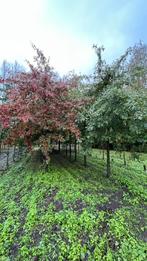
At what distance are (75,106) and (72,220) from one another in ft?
11.0

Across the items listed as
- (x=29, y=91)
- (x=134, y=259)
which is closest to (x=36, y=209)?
(x=134, y=259)

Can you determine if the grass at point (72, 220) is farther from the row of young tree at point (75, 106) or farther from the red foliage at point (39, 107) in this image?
the red foliage at point (39, 107)

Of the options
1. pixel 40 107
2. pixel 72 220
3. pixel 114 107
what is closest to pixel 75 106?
pixel 40 107

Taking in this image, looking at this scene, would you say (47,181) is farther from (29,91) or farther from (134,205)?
(29,91)

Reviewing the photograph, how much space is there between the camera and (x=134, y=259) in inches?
126

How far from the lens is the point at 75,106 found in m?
6.39

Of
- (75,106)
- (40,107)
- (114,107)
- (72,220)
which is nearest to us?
(72,220)

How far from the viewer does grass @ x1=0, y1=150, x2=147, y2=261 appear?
3355mm

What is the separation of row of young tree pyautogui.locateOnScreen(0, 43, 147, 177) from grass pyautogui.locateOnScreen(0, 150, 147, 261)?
1021mm

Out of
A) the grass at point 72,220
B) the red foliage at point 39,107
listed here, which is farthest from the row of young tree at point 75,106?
the grass at point 72,220

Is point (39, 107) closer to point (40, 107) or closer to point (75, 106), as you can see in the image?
point (40, 107)

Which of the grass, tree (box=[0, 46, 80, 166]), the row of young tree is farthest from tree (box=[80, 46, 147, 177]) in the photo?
the grass

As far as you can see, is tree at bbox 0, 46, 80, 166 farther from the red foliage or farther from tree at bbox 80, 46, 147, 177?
tree at bbox 80, 46, 147, 177

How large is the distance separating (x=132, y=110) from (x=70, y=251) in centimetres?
304
